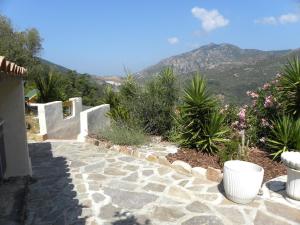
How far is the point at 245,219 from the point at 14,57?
16.6 metres

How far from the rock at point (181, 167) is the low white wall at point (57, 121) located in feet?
19.4

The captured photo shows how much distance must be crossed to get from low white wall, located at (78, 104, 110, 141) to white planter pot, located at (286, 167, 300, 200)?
645 cm

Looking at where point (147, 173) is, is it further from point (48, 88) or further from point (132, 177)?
point (48, 88)

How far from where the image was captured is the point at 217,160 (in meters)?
7.35

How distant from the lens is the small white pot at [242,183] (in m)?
5.28

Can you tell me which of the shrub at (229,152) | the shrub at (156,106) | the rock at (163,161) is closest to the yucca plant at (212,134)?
the shrub at (229,152)

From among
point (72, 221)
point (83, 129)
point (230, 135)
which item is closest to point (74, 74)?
point (83, 129)

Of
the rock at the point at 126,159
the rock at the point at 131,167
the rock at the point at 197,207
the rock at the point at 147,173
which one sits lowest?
the rock at the point at 197,207

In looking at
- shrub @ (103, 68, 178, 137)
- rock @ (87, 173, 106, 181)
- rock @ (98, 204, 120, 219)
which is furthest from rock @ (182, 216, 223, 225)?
shrub @ (103, 68, 178, 137)

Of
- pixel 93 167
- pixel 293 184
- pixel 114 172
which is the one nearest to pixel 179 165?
pixel 114 172

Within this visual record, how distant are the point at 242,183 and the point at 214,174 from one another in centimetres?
127

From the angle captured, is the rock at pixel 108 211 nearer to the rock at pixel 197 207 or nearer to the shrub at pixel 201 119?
the rock at pixel 197 207

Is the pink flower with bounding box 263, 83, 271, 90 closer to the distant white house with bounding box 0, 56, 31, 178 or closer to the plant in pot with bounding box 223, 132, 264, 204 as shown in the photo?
the plant in pot with bounding box 223, 132, 264, 204

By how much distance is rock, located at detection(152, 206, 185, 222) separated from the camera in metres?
5.04
